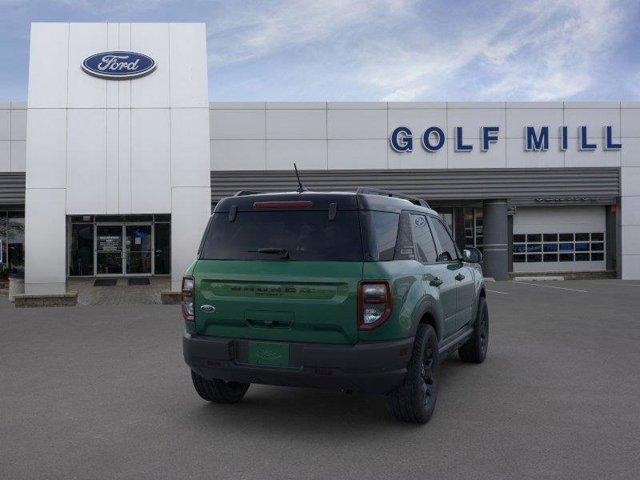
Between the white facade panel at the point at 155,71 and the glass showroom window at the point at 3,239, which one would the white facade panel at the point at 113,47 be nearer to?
the white facade panel at the point at 155,71

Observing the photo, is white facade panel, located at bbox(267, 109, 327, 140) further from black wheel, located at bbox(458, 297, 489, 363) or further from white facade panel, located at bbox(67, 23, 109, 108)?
black wheel, located at bbox(458, 297, 489, 363)

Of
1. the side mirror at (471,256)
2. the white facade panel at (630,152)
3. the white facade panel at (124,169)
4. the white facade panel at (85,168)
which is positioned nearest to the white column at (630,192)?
the white facade panel at (630,152)

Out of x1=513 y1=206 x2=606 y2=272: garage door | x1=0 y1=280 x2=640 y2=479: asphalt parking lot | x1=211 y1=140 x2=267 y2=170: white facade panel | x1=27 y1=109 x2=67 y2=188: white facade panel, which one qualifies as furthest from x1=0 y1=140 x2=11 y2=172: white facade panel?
x1=513 y1=206 x2=606 y2=272: garage door

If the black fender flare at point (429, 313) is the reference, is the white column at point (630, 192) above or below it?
above

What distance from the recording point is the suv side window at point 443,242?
6.01m

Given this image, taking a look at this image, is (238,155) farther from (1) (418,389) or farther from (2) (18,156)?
(1) (418,389)

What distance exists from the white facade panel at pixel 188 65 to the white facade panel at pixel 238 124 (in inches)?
232

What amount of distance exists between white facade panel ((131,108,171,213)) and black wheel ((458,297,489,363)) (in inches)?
414

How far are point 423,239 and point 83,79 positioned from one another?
13398 millimetres

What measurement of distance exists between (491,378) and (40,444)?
4514mm

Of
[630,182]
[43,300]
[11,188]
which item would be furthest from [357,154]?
[11,188]

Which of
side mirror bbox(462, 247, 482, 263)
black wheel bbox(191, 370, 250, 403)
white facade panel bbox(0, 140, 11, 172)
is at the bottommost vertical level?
black wheel bbox(191, 370, 250, 403)

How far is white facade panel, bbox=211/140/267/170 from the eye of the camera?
890 inches

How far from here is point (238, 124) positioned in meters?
22.6
